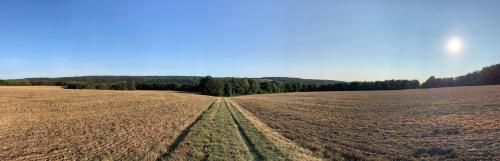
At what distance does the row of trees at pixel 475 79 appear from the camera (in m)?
75.4

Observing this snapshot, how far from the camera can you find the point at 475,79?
265 feet

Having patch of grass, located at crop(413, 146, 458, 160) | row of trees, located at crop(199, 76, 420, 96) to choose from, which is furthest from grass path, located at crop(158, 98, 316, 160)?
row of trees, located at crop(199, 76, 420, 96)

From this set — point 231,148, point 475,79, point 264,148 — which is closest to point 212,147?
point 231,148

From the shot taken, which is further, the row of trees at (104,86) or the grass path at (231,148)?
the row of trees at (104,86)

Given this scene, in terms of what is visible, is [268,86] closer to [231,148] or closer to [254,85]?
[254,85]

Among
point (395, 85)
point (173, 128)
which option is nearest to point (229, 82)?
point (395, 85)

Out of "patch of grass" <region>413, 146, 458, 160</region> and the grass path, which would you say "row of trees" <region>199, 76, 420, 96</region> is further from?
"patch of grass" <region>413, 146, 458, 160</region>

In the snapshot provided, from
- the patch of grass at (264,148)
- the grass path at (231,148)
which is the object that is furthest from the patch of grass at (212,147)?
the patch of grass at (264,148)

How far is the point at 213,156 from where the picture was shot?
10.6 metres

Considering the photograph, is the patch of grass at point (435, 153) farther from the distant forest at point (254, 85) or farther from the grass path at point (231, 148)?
the distant forest at point (254, 85)

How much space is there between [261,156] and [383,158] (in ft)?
12.6

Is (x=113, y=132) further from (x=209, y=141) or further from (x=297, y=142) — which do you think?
(x=297, y=142)

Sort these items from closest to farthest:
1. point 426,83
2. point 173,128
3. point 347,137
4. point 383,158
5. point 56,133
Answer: point 383,158, point 347,137, point 56,133, point 173,128, point 426,83

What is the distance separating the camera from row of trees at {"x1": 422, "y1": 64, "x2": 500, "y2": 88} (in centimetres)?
7538
